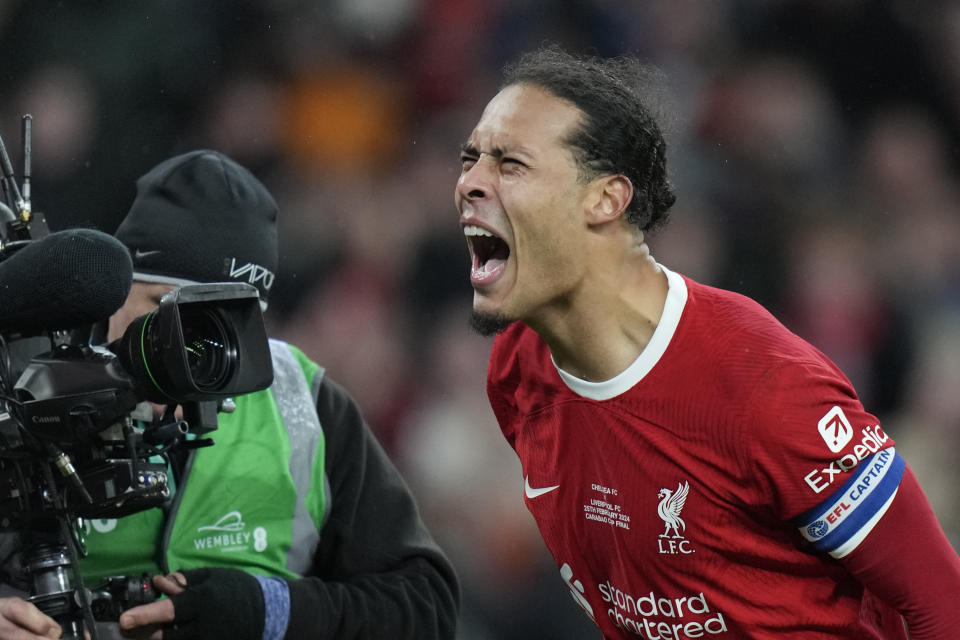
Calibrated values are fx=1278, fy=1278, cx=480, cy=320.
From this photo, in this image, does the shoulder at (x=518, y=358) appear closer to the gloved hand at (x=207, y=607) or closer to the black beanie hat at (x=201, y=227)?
the black beanie hat at (x=201, y=227)

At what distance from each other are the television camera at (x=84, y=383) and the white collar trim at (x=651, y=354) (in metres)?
0.52

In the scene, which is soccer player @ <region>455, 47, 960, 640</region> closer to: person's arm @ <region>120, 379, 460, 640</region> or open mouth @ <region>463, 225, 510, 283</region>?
open mouth @ <region>463, 225, 510, 283</region>

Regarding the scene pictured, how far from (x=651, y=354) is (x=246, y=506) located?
852mm

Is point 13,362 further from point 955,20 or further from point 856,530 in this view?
point 955,20

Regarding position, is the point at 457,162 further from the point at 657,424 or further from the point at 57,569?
the point at 57,569

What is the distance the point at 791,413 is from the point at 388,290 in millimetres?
2567

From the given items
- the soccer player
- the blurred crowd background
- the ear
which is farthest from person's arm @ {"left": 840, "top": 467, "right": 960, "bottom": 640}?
the blurred crowd background

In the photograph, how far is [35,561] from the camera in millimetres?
1937

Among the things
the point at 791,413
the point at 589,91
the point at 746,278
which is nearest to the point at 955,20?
the point at 746,278

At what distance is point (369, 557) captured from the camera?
7.95ft

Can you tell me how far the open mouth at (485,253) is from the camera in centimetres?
211

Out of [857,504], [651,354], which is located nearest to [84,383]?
[651,354]

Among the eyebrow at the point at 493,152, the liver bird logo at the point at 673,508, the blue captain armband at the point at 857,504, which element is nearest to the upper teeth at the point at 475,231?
the eyebrow at the point at 493,152

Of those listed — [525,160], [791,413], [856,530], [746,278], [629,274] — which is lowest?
[746,278]
